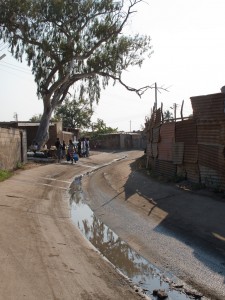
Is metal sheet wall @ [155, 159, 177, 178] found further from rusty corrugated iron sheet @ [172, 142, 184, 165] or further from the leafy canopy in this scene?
the leafy canopy

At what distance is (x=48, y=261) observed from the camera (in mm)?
6852

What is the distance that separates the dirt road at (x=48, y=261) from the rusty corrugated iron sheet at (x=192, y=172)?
15.1 feet

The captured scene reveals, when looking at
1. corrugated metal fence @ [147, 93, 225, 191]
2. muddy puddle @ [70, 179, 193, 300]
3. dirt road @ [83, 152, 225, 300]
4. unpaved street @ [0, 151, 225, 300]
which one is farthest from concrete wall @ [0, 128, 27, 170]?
muddy puddle @ [70, 179, 193, 300]

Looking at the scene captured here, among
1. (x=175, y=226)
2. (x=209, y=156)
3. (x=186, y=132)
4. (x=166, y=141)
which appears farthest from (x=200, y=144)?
(x=175, y=226)

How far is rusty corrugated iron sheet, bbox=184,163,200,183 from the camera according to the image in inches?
566

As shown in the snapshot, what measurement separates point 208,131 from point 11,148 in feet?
41.4

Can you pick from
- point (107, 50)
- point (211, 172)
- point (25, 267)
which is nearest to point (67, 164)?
point (107, 50)

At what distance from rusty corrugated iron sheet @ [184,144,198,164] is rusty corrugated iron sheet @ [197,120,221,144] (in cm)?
51

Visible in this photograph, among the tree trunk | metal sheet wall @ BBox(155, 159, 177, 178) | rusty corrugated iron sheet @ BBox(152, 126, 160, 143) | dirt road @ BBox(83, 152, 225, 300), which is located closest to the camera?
dirt road @ BBox(83, 152, 225, 300)

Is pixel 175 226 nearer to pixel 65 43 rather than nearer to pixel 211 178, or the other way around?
pixel 211 178

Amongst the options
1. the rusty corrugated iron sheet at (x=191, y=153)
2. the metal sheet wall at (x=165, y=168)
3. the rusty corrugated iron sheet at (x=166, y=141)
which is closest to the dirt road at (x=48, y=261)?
the rusty corrugated iron sheet at (x=191, y=153)

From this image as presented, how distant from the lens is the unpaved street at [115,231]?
584 centimetres

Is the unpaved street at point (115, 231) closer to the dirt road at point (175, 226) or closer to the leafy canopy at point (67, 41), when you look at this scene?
the dirt road at point (175, 226)

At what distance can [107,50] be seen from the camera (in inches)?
1489
